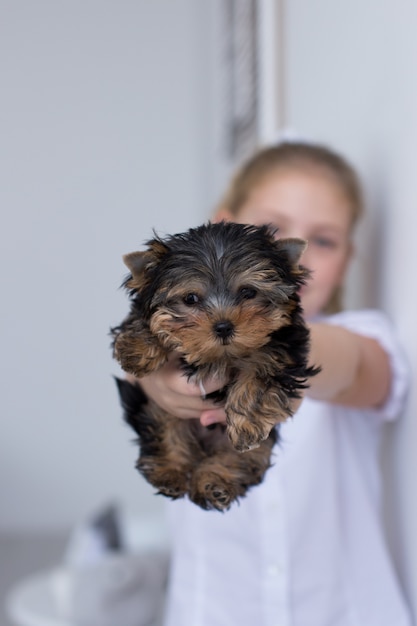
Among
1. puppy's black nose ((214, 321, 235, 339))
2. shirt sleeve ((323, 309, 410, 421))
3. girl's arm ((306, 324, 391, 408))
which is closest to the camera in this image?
puppy's black nose ((214, 321, 235, 339))

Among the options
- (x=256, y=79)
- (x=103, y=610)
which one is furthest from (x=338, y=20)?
(x=103, y=610)

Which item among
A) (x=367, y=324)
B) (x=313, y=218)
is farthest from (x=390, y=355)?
(x=313, y=218)

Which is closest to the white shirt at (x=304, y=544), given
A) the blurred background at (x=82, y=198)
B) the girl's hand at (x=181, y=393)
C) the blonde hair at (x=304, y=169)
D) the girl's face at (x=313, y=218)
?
the girl's face at (x=313, y=218)

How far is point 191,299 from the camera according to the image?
775 mm

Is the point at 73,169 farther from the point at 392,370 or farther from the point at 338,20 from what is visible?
the point at 392,370

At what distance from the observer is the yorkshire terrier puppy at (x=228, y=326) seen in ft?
2.50

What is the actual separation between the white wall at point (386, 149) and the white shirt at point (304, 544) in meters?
0.06

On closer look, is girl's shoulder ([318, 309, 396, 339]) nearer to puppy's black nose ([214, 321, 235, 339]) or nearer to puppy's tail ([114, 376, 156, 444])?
puppy's tail ([114, 376, 156, 444])

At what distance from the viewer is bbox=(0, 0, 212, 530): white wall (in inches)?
167

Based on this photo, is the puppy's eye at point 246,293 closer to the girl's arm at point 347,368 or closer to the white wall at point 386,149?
the girl's arm at point 347,368

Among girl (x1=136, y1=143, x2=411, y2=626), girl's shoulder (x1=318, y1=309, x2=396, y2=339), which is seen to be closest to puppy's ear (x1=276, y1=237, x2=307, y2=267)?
girl (x1=136, y1=143, x2=411, y2=626)

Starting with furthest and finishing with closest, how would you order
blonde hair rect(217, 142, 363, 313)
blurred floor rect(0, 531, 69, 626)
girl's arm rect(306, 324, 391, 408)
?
1. blurred floor rect(0, 531, 69, 626)
2. blonde hair rect(217, 142, 363, 313)
3. girl's arm rect(306, 324, 391, 408)

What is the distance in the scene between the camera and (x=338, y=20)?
1841 mm

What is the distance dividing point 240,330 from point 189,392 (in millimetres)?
116
